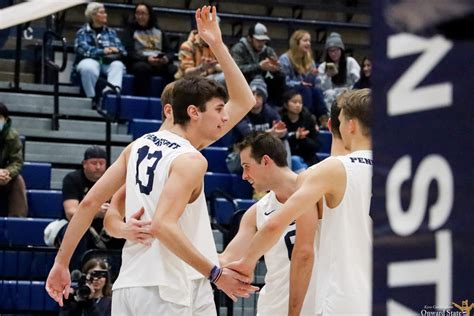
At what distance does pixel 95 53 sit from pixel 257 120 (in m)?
2.24

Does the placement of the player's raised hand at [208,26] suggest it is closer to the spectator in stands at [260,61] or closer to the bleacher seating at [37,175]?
the bleacher seating at [37,175]

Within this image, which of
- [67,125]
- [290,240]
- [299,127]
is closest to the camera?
[290,240]

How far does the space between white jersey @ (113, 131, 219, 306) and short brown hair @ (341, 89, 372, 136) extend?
0.69 m

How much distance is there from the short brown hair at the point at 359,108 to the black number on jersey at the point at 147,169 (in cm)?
85

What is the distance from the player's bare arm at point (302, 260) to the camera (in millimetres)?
4816

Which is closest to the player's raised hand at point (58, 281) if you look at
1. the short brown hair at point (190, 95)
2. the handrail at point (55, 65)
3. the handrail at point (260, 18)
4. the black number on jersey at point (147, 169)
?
the black number on jersey at point (147, 169)

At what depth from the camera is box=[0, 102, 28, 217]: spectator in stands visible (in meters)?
9.68

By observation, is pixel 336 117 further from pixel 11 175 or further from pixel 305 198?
pixel 11 175

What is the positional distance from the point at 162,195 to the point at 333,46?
9369 millimetres

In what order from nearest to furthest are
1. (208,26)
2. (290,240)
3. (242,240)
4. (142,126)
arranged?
(208,26), (290,240), (242,240), (142,126)

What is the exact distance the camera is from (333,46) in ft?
44.5

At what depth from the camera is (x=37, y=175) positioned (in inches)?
420

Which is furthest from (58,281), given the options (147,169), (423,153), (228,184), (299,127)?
(299,127)

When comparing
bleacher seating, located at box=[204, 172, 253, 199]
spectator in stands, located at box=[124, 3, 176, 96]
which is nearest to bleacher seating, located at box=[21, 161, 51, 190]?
bleacher seating, located at box=[204, 172, 253, 199]
